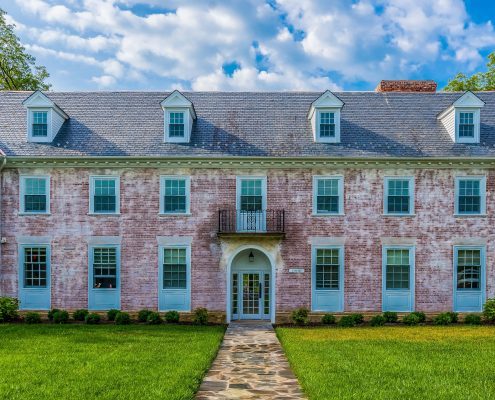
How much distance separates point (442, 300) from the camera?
67.2 ft

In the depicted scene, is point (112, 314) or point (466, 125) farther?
point (466, 125)

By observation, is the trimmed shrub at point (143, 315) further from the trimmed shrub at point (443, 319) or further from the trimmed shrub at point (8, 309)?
the trimmed shrub at point (443, 319)

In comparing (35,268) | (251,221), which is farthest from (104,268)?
(251,221)

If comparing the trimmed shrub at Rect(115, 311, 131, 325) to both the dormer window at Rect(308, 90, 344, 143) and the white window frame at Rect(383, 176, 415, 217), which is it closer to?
the dormer window at Rect(308, 90, 344, 143)

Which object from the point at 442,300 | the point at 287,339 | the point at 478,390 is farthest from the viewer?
the point at 442,300

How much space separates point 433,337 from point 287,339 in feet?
15.5

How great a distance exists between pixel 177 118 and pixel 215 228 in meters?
4.89

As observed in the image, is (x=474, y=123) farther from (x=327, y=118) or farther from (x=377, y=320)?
(x=377, y=320)

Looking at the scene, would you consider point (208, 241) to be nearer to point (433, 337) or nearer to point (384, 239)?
point (384, 239)

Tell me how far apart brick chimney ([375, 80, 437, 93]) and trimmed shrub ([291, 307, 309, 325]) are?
39.9ft

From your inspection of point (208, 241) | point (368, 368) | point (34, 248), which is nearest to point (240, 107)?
point (208, 241)

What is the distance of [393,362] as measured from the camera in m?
12.3

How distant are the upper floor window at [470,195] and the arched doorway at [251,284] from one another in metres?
8.00

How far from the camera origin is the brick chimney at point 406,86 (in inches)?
1012
